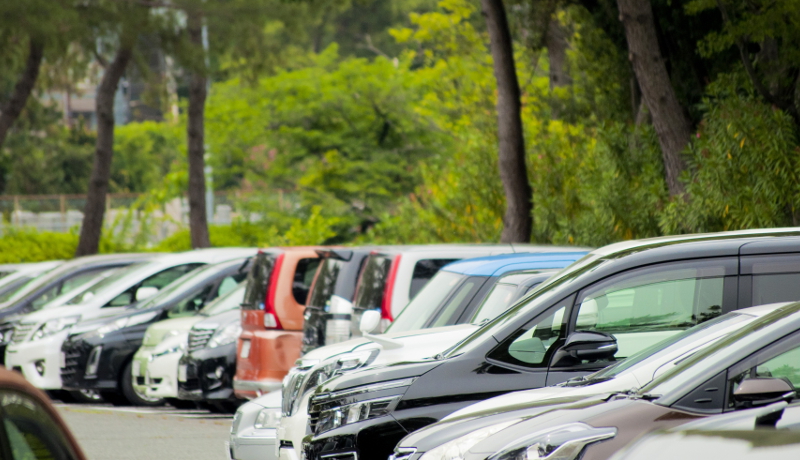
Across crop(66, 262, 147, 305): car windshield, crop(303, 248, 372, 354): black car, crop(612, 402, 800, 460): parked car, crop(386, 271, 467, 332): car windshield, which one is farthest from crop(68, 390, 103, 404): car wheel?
crop(612, 402, 800, 460): parked car

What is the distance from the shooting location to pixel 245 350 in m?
10.9

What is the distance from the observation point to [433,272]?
8977mm

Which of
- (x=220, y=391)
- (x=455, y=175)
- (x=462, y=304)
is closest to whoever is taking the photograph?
(x=462, y=304)

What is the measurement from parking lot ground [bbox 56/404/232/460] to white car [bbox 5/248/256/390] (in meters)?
0.66

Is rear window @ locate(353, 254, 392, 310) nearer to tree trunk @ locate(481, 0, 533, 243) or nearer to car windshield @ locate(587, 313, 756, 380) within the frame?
car windshield @ locate(587, 313, 756, 380)

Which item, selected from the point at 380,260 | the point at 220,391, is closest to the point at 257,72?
the point at 220,391

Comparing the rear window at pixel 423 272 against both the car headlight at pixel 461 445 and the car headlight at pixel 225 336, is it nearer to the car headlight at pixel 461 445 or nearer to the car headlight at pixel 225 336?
the car headlight at pixel 225 336

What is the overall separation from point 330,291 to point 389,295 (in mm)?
1381

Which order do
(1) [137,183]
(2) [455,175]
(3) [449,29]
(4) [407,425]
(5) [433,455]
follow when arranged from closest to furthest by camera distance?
(5) [433,455] → (4) [407,425] → (2) [455,175] → (3) [449,29] → (1) [137,183]

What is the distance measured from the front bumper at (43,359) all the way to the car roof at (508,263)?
7821 millimetres

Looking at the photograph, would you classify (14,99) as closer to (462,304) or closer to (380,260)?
(380,260)

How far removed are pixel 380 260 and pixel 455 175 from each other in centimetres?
1192

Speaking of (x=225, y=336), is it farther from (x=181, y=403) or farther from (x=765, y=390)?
(x=765, y=390)

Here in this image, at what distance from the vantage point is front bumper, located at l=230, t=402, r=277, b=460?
7621 mm
